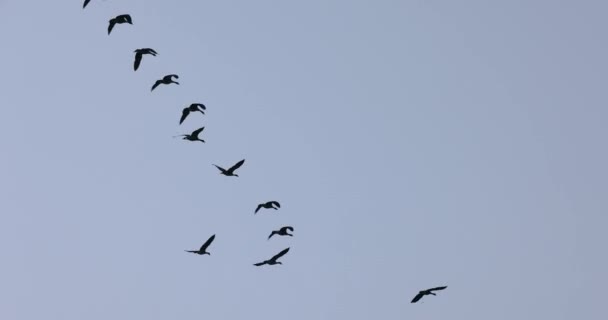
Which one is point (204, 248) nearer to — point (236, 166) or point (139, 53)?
point (236, 166)

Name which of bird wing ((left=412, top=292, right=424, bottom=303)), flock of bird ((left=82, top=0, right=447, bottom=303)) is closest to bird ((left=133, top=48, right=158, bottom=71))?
flock of bird ((left=82, top=0, right=447, bottom=303))

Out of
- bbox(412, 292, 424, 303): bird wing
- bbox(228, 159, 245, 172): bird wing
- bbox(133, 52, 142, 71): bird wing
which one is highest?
bbox(133, 52, 142, 71): bird wing

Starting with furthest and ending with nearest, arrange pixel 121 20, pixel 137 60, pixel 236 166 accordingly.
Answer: pixel 236 166 < pixel 121 20 < pixel 137 60

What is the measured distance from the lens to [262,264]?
356 ft

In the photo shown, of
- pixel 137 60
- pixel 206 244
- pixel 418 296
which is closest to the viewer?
pixel 137 60

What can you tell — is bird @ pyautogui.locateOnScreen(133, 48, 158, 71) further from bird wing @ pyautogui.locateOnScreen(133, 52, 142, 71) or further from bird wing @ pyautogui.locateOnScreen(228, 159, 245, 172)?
bird wing @ pyautogui.locateOnScreen(228, 159, 245, 172)

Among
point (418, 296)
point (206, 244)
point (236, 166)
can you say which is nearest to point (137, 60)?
point (236, 166)

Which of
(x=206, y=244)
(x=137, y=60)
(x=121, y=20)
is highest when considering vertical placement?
(x=121, y=20)

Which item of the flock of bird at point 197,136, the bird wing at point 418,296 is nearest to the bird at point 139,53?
the flock of bird at point 197,136

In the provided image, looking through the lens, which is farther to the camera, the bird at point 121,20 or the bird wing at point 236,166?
the bird wing at point 236,166

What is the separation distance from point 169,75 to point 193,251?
16.3 m

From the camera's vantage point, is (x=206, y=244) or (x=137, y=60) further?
(x=206, y=244)

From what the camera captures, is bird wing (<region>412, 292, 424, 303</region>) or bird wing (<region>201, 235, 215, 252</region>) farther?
bird wing (<region>201, 235, 215, 252</region>)

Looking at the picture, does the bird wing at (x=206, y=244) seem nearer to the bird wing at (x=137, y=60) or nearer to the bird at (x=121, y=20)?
A: the bird wing at (x=137, y=60)
